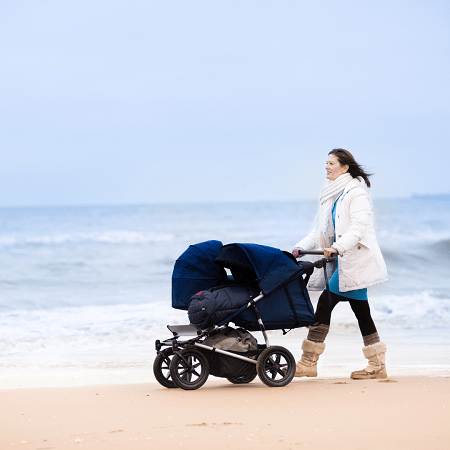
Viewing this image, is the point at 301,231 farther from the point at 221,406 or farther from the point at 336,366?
the point at 221,406

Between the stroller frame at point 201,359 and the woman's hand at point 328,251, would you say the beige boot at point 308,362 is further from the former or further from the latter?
the woman's hand at point 328,251

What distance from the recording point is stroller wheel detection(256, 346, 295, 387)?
12.9 ft

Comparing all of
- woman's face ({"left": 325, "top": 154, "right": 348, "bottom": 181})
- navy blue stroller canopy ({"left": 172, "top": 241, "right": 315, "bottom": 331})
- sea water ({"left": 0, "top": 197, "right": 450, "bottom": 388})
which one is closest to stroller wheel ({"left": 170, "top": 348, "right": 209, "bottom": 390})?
navy blue stroller canopy ({"left": 172, "top": 241, "right": 315, "bottom": 331})

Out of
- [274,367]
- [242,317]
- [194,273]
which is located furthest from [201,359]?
[194,273]

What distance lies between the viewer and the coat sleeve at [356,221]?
407 cm

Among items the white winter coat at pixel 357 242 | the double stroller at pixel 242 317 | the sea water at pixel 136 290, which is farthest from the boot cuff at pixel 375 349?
the sea water at pixel 136 290

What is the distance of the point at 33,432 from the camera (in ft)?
9.75

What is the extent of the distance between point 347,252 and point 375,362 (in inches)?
31.6

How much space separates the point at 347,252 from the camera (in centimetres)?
427

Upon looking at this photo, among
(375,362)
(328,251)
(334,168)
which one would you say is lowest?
(375,362)

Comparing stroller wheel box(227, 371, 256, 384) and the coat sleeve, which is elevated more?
the coat sleeve

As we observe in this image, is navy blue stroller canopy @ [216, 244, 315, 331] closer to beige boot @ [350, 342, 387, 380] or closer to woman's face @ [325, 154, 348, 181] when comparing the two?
beige boot @ [350, 342, 387, 380]

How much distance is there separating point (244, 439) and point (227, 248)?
4.86 ft

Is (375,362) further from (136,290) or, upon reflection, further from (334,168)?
(136,290)
